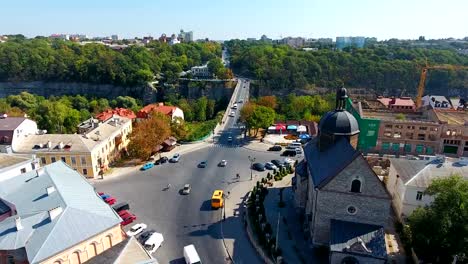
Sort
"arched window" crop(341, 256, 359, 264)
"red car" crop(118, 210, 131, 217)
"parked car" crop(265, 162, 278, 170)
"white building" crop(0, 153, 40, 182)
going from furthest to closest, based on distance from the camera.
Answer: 1. "parked car" crop(265, 162, 278, 170)
2. "white building" crop(0, 153, 40, 182)
3. "red car" crop(118, 210, 131, 217)
4. "arched window" crop(341, 256, 359, 264)

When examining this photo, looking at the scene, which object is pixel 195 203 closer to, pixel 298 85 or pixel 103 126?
pixel 103 126

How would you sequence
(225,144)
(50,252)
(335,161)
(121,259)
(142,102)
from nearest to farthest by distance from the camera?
(50,252) → (121,259) → (335,161) → (225,144) → (142,102)

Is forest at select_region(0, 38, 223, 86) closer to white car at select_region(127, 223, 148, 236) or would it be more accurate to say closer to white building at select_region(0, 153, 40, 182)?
white building at select_region(0, 153, 40, 182)

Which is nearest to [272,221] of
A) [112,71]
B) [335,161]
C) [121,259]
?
[335,161]

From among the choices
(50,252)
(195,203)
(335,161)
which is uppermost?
(335,161)

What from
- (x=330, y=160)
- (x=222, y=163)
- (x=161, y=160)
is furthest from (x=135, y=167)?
(x=330, y=160)

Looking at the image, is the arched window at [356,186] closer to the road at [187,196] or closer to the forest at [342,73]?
the road at [187,196]

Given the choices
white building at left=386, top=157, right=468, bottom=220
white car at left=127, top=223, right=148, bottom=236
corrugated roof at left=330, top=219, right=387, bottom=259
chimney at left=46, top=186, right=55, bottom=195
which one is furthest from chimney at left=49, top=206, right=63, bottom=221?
white building at left=386, top=157, right=468, bottom=220
